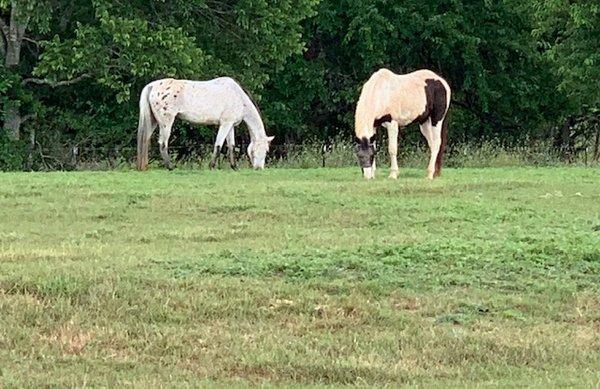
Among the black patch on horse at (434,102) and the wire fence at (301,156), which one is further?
the wire fence at (301,156)

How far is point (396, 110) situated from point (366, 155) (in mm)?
1072

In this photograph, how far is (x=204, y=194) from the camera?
13555 millimetres

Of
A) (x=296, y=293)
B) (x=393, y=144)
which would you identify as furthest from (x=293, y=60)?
(x=296, y=293)

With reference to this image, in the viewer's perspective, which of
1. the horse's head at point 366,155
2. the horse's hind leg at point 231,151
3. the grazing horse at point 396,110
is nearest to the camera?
the horse's head at point 366,155

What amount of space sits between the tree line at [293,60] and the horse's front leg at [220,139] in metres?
3.96

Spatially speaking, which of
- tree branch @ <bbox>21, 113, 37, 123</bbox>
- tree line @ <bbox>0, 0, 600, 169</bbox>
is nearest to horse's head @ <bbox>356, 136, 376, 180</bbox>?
tree line @ <bbox>0, 0, 600, 169</bbox>

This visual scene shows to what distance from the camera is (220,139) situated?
21000mm

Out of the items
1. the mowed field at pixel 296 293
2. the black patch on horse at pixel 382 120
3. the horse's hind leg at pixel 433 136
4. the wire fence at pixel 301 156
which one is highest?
the black patch on horse at pixel 382 120

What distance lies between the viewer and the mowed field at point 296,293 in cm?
582

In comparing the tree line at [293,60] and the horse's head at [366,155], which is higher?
the tree line at [293,60]

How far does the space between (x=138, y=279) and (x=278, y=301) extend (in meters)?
1.11

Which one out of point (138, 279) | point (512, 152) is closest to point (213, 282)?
point (138, 279)

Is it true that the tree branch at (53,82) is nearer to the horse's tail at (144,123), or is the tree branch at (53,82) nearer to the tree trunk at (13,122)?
the tree trunk at (13,122)

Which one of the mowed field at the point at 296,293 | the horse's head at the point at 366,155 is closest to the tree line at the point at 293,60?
the horse's head at the point at 366,155
